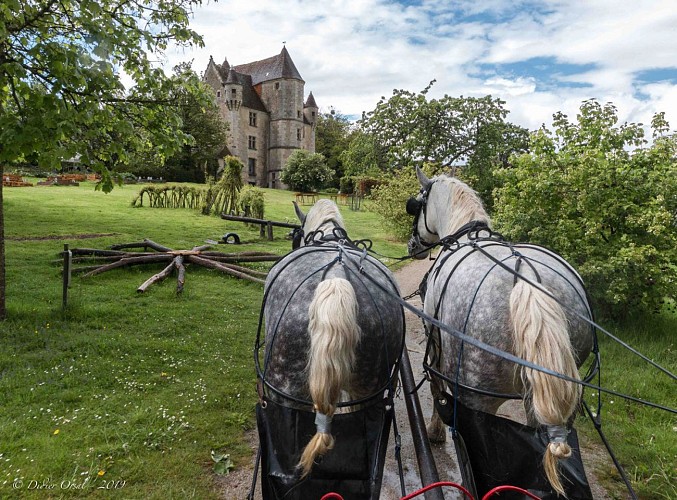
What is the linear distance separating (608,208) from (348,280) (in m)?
5.83

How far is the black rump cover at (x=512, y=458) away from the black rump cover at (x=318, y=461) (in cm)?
60

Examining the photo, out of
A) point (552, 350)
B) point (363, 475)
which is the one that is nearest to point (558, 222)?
point (552, 350)

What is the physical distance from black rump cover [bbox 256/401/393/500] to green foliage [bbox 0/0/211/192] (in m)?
4.53

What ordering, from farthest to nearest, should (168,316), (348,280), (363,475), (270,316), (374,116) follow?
(374,116)
(168,316)
(270,316)
(348,280)
(363,475)

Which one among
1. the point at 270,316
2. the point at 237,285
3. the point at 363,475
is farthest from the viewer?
the point at 237,285

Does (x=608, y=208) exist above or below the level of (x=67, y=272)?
above

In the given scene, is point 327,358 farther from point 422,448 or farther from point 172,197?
point 172,197

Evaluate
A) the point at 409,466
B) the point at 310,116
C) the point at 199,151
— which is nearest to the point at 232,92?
the point at 199,151

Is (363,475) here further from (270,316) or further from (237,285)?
(237,285)

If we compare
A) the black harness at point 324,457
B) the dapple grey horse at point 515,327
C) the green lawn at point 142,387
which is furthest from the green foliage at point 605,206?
the black harness at point 324,457

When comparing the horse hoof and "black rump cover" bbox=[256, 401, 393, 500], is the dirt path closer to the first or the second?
the horse hoof

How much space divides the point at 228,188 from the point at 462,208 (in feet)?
58.7

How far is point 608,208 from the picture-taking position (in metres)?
6.57

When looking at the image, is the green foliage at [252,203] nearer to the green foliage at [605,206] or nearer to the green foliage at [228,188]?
the green foliage at [228,188]
